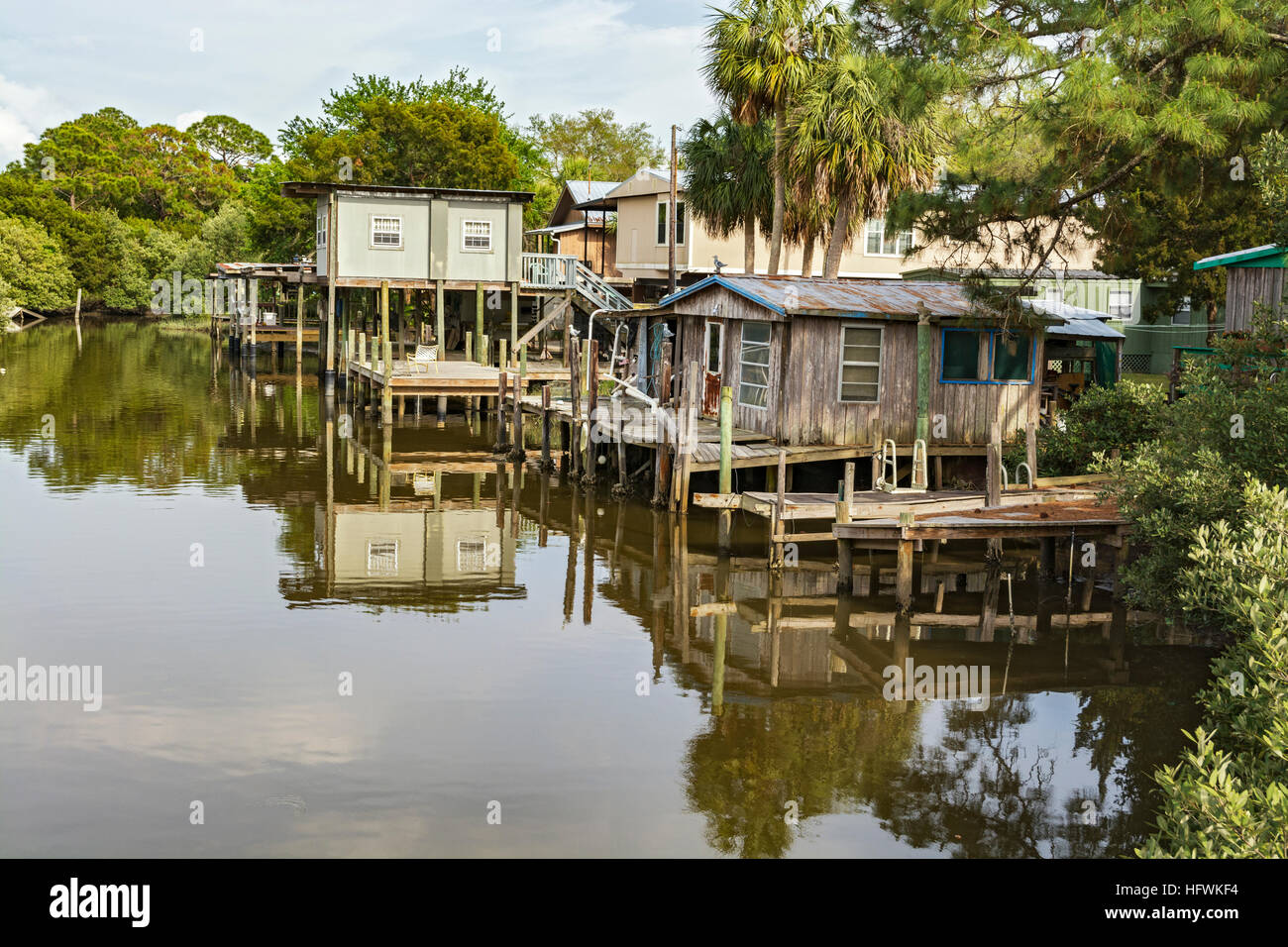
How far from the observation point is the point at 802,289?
942 inches

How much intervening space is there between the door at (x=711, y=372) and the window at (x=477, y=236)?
17.9 meters

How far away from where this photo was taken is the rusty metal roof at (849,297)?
22.7 meters

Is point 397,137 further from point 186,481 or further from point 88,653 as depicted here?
point 88,653

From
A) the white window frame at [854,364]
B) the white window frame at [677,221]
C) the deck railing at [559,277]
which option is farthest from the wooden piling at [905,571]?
the white window frame at [677,221]

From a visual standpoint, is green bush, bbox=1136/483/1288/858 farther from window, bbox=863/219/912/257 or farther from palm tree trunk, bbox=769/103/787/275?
window, bbox=863/219/912/257

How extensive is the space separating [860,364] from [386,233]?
2382 centimetres

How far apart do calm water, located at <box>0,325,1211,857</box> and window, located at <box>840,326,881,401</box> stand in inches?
120

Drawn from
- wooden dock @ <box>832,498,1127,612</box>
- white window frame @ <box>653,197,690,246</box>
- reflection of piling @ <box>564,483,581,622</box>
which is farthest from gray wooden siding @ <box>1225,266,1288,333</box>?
white window frame @ <box>653,197,690,246</box>

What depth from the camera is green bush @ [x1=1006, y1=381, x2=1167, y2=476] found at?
20.9 m

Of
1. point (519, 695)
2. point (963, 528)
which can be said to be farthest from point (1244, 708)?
point (963, 528)

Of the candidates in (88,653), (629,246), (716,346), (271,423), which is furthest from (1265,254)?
(629,246)

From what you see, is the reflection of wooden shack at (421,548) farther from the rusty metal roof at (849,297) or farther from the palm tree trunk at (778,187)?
the palm tree trunk at (778,187)

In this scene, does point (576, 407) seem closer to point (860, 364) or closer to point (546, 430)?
point (546, 430)

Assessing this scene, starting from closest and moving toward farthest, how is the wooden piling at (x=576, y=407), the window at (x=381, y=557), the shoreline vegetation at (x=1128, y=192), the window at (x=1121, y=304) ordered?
the shoreline vegetation at (x=1128, y=192) < the window at (x=381, y=557) < the wooden piling at (x=576, y=407) < the window at (x=1121, y=304)
